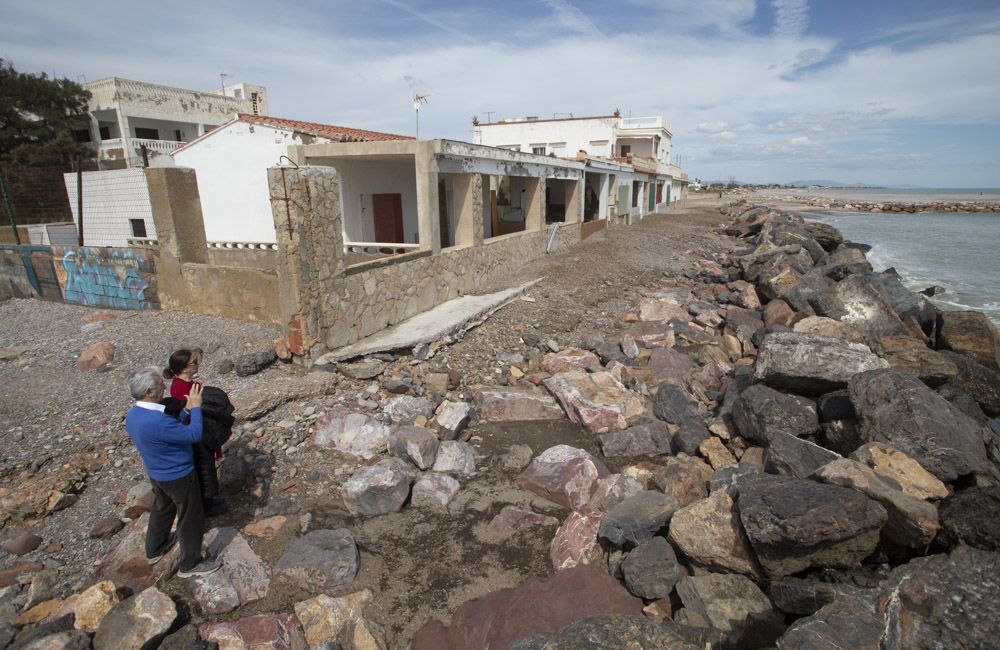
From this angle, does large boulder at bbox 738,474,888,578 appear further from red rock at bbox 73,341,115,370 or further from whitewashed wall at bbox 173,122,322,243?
whitewashed wall at bbox 173,122,322,243

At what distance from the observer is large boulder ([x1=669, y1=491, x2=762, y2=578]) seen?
3508mm

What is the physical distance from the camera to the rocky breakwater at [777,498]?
2.59 metres

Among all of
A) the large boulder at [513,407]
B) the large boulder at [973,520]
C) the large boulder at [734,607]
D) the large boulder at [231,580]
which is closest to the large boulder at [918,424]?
the large boulder at [973,520]

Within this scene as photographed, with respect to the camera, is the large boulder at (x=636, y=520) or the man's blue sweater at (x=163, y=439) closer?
the man's blue sweater at (x=163, y=439)

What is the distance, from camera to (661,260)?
54.7ft

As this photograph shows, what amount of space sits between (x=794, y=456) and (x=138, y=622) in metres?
5.12

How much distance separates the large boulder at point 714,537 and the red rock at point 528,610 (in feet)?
1.79

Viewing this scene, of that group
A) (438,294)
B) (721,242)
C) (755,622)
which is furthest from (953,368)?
(721,242)

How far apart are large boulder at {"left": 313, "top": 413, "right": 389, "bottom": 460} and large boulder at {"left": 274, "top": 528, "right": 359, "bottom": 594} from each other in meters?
1.43

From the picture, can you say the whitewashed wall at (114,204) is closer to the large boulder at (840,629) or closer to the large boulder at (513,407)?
the large boulder at (513,407)

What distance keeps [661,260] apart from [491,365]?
11.0 metres

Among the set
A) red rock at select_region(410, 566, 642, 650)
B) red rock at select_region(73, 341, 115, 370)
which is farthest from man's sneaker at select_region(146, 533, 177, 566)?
red rock at select_region(73, 341, 115, 370)

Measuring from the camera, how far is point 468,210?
420 inches

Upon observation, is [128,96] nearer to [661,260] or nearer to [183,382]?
[661,260]
